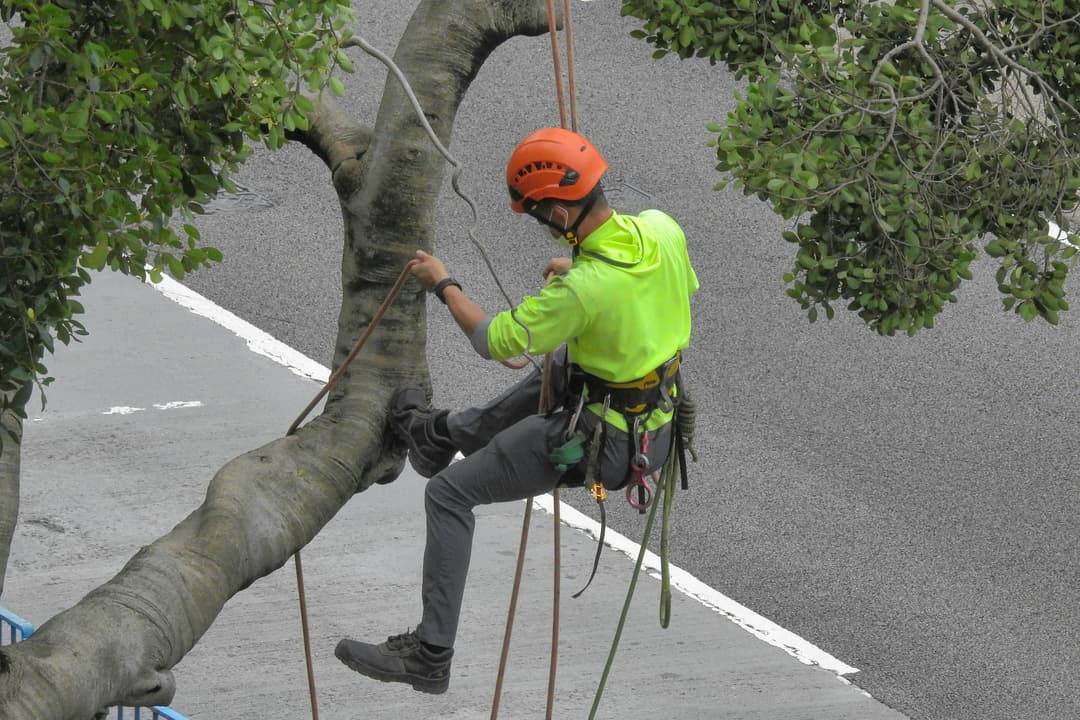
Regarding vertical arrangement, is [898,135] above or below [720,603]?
above

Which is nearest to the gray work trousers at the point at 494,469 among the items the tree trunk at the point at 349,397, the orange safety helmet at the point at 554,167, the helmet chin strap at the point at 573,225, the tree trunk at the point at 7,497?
the tree trunk at the point at 349,397

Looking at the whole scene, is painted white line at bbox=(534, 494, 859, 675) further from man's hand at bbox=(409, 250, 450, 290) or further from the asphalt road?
man's hand at bbox=(409, 250, 450, 290)

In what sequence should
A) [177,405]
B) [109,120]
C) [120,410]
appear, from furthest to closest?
[177,405] → [120,410] → [109,120]

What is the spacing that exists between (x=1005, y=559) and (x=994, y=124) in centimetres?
564

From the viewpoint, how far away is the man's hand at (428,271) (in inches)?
232

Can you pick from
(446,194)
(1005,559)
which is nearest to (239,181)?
(446,194)

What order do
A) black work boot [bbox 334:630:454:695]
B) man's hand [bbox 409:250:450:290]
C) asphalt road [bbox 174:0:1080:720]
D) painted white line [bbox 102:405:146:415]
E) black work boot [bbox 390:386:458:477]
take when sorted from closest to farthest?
man's hand [bbox 409:250:450:290]
black work boot [bbox 390:386:458:477]
black work boot [bbox 334:630:454:695]
asphalt road [bbox 174:0:1080:720]
painted white line [bbox 102:405:146:415]

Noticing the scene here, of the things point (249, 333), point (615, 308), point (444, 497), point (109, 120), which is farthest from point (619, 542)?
point (109, 120)

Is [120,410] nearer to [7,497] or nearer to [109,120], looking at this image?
[7,497]

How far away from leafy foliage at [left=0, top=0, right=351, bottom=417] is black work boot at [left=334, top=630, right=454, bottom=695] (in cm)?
223

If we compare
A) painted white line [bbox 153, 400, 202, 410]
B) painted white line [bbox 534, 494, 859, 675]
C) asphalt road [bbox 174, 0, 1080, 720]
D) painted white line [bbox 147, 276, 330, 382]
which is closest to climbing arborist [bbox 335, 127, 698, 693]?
painted white line [bbox 534, 494, 859, 675]

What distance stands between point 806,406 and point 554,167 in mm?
7302

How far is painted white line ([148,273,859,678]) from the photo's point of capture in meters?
10.2

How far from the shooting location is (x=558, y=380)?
6.61 meters
